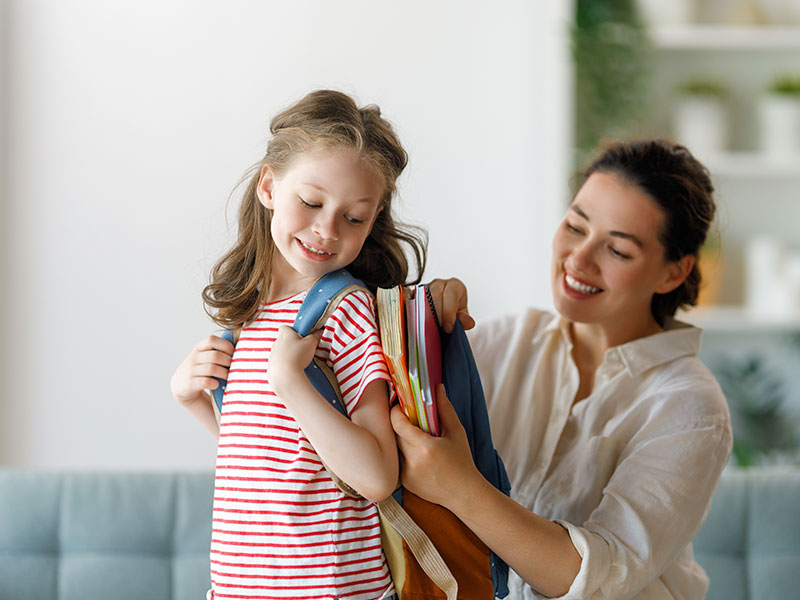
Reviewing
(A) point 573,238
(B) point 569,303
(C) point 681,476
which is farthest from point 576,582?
(A) point 573,238

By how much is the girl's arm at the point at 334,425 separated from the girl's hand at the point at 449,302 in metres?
0.15

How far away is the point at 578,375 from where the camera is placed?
1.51 meters

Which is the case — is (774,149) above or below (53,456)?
above

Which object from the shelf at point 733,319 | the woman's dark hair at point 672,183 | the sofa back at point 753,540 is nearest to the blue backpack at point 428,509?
the woman's dark hair at point 672,183

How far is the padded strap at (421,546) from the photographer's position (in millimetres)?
1028

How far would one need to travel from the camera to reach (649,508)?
1.25 metres

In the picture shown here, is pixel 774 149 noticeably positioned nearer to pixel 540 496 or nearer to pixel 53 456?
pixel 540 496

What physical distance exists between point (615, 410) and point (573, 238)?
310 millimetres

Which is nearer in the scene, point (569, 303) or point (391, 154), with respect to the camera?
point (391, 154)

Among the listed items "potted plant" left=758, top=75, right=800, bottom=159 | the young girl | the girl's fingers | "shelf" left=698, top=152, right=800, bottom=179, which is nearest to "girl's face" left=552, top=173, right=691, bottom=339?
the young girl

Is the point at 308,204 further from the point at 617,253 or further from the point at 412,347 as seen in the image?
the point at 617,253

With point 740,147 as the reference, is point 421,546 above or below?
below

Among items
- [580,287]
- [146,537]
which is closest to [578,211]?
[580,287]

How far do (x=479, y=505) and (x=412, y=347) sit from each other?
9.6 inches
